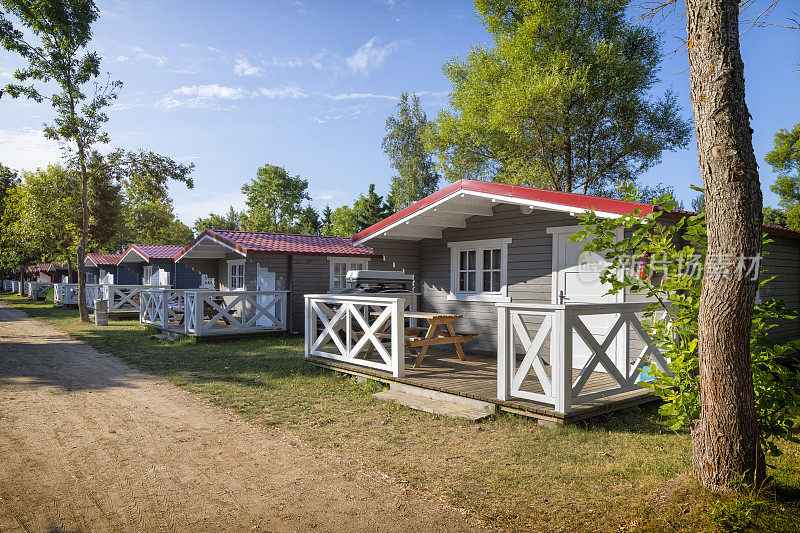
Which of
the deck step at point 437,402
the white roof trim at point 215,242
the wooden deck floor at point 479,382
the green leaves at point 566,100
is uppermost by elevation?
the green leaves at point 566,100

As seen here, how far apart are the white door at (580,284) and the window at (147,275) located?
24192 millimetres

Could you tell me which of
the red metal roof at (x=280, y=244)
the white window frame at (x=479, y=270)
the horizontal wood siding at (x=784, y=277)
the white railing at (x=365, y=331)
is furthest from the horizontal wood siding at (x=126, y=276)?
the horizontal wood siding at (x=784, y=277)

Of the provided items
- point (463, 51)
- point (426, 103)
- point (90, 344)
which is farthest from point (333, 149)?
point (90, 344)

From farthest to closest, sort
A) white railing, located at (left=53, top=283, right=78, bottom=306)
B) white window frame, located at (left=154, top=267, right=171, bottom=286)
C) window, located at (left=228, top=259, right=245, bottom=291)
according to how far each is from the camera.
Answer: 1. white railing, located at (left=53, top=283, right=78, bottom=306)
2. white window frame, located at (left=154, top=267, right=171, bottom=286)
3. window, located at (left=228, top=259, right=245, bottom=291)

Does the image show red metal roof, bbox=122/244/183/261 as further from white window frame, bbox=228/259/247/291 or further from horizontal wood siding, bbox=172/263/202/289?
white window frame, bbox=228/259/247/291

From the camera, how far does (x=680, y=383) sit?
3.65 meters

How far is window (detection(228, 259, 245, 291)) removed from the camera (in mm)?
16375

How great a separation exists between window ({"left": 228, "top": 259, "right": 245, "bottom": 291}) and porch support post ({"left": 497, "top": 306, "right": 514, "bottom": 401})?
12.1m

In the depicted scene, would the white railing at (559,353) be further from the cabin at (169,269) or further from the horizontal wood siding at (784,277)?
the cabin at (169,269)

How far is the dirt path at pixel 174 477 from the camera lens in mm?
3328

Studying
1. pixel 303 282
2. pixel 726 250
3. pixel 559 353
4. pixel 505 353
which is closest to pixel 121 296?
pixel 303 282

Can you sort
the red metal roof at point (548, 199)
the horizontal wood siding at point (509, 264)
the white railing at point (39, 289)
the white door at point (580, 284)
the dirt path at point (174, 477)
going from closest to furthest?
the dirt path at point (174, 477) → the red metal roof at point (548, 199) → the white door at point (580, 284) → the horizontal wood siding at point (509, 264) → the white railing at point (39, 289)

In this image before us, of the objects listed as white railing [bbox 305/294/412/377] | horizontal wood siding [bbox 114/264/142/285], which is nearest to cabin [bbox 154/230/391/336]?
white railing [bbox 305/294/412/377]

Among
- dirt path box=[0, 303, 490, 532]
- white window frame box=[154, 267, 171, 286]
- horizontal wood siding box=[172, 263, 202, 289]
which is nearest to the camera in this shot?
dirt path box=[0, 303, 490, 532]
